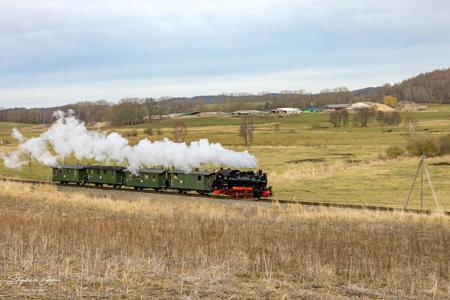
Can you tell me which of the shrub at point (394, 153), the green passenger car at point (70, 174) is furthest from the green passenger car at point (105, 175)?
the shrub at point (394, 153)

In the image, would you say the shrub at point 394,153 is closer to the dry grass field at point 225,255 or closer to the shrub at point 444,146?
the shrub at point 444,146

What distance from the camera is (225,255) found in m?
A: 17.1

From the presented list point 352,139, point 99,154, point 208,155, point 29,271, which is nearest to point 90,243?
point 29,271

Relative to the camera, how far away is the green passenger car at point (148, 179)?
1806 inches

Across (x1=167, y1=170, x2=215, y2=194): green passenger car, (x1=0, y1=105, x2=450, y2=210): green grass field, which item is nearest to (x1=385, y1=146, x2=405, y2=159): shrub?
(x1=0, y1=105, x2=450, y2=210): green grass field

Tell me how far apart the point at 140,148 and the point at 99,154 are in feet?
23.4

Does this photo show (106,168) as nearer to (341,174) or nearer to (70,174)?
(70,174)

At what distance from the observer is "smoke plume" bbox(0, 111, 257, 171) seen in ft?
145

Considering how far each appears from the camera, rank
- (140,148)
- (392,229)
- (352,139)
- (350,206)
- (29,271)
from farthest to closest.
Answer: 1. (352,139)
2. (140,148)
3. (350,206)
4. (392,229)
5. (29,271)

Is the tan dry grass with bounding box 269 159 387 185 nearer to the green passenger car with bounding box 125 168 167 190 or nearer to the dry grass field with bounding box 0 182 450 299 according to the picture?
the green passenger car with bounding box 125 168 167 190

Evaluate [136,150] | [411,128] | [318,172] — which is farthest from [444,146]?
[136,150]

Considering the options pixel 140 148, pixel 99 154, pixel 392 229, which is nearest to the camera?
pixel 392 229

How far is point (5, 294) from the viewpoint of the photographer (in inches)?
431

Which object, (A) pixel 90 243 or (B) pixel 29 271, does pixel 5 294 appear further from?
(A) pixel 90 243
